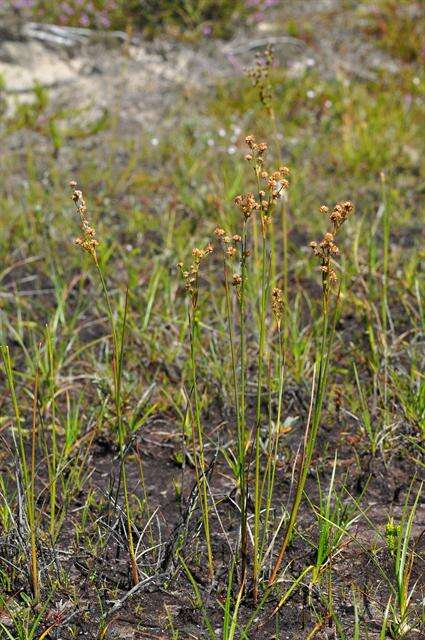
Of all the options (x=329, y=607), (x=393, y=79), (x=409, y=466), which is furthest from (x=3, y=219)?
(x=393, y=79)

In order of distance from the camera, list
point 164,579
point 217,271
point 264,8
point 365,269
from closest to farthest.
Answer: point 164,579 < point 365,269 < point 217,271 < point 264,8

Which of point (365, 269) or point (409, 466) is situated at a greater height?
point (365, 269)

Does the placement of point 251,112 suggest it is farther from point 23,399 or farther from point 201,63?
point 23,399

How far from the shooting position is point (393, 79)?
606 cm

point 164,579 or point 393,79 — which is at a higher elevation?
point 393,79

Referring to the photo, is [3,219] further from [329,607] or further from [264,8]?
[264,8]

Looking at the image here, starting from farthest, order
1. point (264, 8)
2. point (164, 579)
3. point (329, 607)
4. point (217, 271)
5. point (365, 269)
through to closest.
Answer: point (264, 8) → point (217, 271) → point (365, 269) → point (164, 579) → point (329, 607)

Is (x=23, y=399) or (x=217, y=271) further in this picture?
(x=217, y=271)

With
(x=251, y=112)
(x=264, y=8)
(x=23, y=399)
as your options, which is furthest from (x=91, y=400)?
(x=264, y=8)

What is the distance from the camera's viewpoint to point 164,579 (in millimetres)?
2250

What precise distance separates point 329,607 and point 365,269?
6.53 feet

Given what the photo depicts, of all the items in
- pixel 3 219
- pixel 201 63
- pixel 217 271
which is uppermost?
pixel 201 63

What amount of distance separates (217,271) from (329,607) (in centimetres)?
219

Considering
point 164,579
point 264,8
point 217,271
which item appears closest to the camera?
point 164,579
